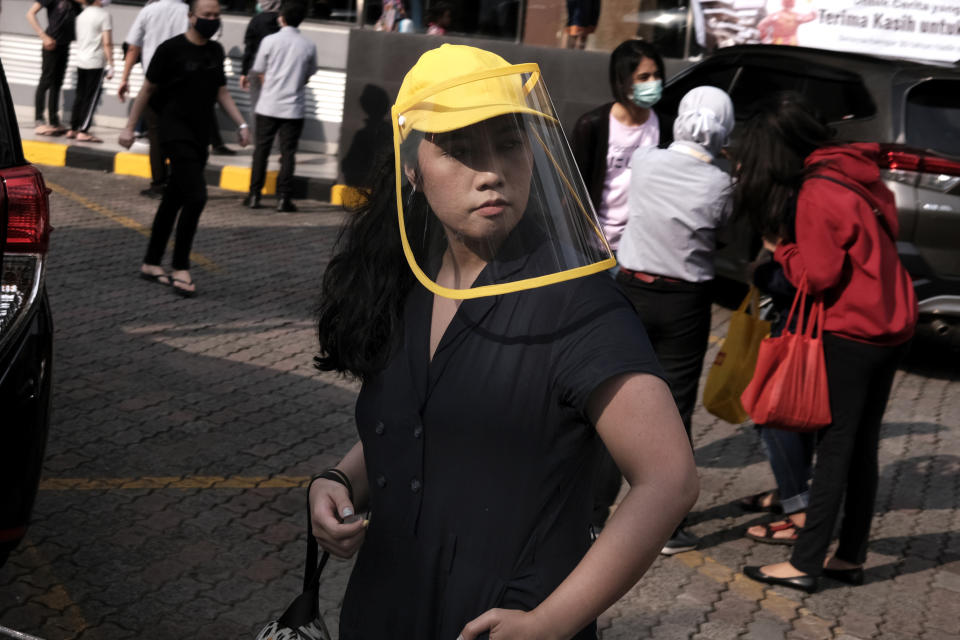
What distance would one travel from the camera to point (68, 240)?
9.30 metres

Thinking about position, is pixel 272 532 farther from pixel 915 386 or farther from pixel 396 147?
pixel 915 386

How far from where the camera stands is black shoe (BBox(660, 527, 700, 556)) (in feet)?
15.9

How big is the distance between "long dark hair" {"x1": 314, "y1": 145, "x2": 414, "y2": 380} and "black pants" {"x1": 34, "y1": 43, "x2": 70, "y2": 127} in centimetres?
1252

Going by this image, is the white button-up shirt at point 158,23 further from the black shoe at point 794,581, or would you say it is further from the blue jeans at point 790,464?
the black shoe at point 794,581

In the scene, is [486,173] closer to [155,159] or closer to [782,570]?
[782,570]

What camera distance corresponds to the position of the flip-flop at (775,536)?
197 inches

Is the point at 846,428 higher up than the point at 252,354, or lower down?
higher up

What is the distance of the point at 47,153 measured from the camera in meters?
13.2

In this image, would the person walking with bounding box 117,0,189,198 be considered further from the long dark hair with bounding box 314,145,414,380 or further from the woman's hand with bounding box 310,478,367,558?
the woman's hand with bounding box 310,478,367,558

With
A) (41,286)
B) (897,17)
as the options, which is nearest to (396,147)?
(41,286)

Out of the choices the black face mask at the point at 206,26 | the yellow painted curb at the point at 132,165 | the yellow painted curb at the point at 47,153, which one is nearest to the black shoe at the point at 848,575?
the black face mask at the point at 206,26

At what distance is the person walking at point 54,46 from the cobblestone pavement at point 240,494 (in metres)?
6.19

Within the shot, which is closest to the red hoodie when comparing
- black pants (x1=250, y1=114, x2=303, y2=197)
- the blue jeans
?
the blue jeans

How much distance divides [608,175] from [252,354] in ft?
8.05
